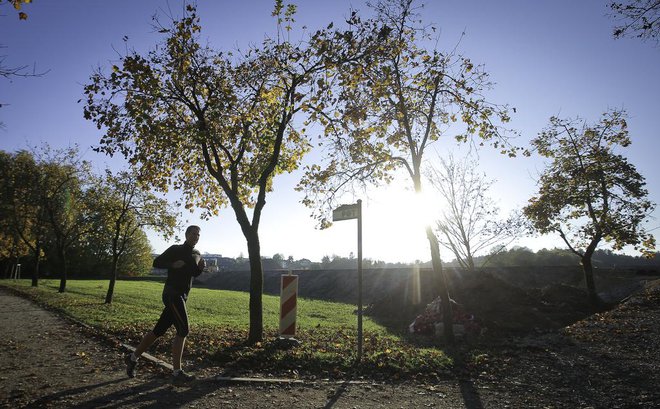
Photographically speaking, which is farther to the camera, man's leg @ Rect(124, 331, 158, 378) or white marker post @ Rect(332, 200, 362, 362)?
white marker post @ Rect(332, 200, 362, 362)

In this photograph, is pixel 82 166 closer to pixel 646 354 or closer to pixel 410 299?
pixel 410 299

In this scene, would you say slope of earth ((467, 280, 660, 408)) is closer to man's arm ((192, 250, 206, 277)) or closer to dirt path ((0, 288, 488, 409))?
dirt path ((0, 288, 488, 409))

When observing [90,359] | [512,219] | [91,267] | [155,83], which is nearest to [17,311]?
[90,359]

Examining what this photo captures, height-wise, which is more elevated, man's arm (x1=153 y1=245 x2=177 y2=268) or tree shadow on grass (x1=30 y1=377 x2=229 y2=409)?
man's arm (x1=153 y1=245 x2=177 y2=268)

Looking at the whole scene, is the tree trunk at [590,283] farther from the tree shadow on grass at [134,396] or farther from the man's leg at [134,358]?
the man's leg at [134,358]

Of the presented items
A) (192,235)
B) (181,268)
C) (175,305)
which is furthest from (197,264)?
(175,305)

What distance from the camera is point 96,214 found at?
20734 mm

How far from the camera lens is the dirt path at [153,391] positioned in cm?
446

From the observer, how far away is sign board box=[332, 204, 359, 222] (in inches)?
290

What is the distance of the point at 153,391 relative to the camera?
4789 millimetres

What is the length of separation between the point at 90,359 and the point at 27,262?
67306mm

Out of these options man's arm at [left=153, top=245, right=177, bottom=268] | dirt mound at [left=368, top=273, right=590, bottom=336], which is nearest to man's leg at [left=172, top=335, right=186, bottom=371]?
man's arm at [left=153, top=245, right=177, bottom=268]

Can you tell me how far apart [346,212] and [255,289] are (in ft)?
10.6

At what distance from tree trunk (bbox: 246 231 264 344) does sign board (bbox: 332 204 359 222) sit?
98.6 inches
